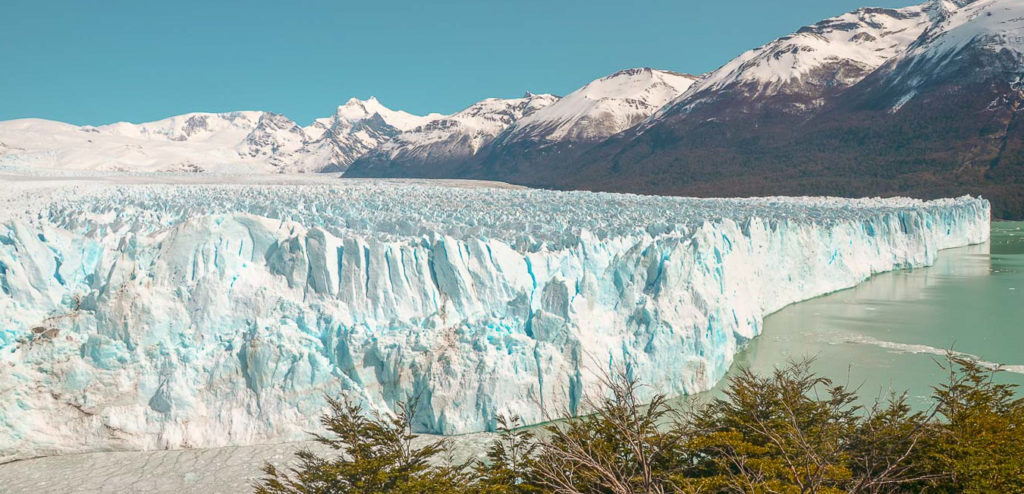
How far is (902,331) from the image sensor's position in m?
15.3

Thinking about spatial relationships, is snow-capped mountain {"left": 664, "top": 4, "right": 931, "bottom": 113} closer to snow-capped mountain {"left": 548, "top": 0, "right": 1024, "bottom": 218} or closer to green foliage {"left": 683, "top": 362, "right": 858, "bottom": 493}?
snow-capped mountain {"left": 548, "top": 0, "right": 1024, "bottom": 218}

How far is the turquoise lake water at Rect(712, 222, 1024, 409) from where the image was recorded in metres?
12.0

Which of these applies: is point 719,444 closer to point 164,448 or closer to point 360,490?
point 360,490

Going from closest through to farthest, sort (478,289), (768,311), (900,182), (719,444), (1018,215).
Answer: (719,444) < (478,289) < (768,311) < (1018,215) < (900,182)

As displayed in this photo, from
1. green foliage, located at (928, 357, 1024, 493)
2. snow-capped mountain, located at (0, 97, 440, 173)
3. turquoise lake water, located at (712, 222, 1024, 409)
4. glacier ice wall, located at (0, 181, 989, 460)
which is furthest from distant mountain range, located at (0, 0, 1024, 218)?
green foliage, located at (928, 357, 1024, 493)

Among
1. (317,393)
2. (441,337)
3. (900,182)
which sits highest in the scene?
(900,182)

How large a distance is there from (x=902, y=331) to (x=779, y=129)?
5186 centimetres

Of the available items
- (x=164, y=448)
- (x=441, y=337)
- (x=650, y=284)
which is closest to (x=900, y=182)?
(x=650, y=284)

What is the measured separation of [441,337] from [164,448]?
3.81 metres

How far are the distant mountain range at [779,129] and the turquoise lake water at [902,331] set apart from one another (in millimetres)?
27190

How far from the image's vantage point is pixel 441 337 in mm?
9812

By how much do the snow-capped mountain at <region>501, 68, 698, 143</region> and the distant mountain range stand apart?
0.27m

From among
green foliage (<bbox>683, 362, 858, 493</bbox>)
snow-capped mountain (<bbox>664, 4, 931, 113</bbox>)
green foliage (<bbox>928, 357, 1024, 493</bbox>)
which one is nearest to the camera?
green foliage (<bbox>683, 362, 858, 493</bbox>)

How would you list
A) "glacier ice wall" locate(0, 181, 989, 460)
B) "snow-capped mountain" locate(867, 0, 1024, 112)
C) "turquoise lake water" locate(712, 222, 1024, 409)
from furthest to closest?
"snow-capped mountain" locate(867, 0, 1024, 112)
"turquoise lake water" locate(712, 222, 1024, 409)
"glacier ice wall" locate(0, 181, 989, 460)
